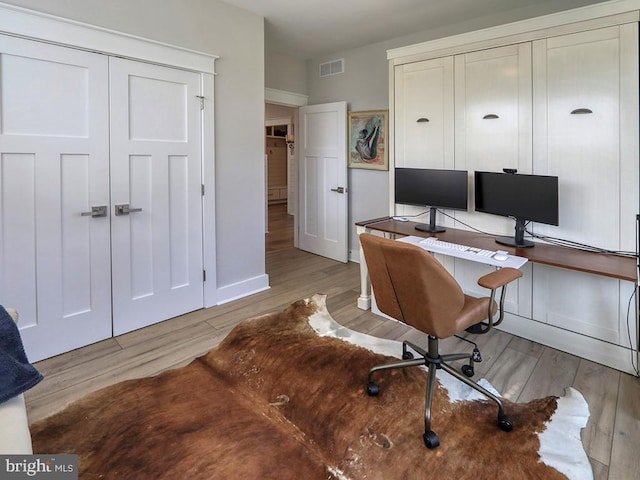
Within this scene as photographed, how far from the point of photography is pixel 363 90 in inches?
183

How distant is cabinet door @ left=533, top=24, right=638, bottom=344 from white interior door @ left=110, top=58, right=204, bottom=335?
269 cm

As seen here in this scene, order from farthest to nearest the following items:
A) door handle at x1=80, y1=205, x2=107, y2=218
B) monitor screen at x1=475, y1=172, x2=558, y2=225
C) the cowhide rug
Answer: door handle at x1=80, y1=205, x2=107, y2=218 → monitor screen at x1=475, y1=172, x2=558, y2=225 → the cowhide rug

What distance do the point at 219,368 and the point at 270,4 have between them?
304cm

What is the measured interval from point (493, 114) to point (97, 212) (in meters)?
3.03

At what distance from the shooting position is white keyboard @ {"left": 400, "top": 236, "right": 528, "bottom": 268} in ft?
7.61

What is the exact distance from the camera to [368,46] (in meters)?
4.55

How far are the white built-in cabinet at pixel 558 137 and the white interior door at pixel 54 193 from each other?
2.63 m

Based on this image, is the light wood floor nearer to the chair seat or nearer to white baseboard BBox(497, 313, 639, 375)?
white baseboard BBox(497, 313, 639, 375)

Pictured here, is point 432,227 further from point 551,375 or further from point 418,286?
point 418,286

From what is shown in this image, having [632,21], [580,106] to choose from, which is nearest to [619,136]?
[580,106]

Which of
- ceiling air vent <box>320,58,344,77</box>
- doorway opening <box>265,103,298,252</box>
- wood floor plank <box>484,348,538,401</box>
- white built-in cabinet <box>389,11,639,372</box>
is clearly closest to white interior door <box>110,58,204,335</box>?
white built-in cabinet <box>389,11,639,372</box>

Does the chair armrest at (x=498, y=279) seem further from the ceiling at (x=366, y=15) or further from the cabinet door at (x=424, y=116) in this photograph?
the ceiling at (x=366, y=15)

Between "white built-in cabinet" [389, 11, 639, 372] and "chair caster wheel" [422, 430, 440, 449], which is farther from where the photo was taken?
"white built-in cabinet" [389, 11, 639, 372]

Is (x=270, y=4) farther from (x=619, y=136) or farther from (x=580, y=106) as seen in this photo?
(x=619, y=136)
